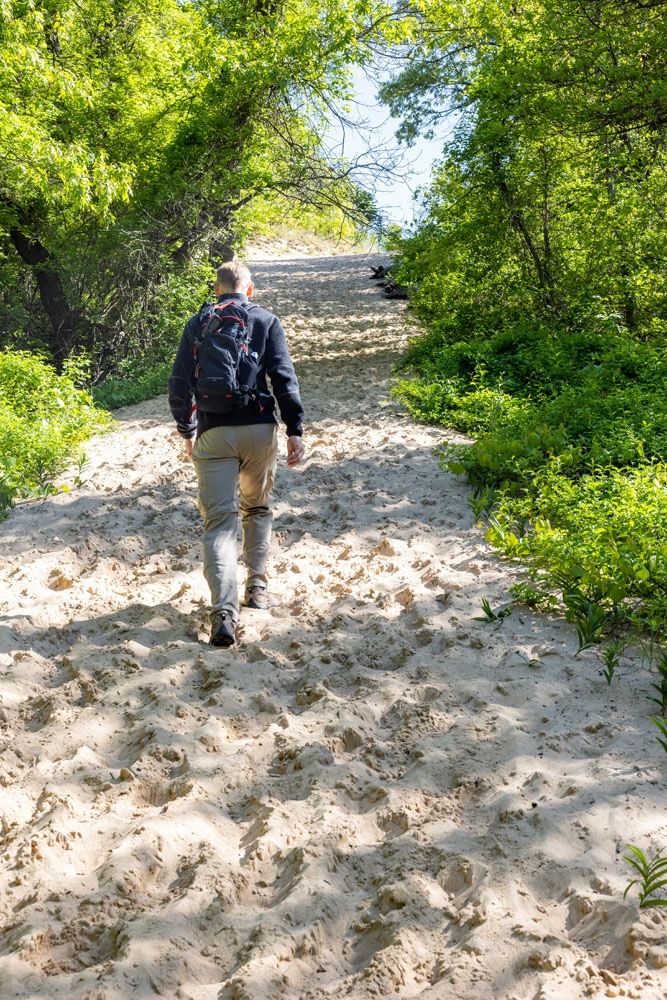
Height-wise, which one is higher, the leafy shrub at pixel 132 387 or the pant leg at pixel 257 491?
the pant leg at pixel 257 491

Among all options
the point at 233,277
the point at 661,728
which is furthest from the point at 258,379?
the point at 661,728

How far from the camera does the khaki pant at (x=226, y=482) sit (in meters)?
4.85

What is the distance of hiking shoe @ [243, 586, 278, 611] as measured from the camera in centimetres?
527

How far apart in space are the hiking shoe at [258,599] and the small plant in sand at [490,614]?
130 cm

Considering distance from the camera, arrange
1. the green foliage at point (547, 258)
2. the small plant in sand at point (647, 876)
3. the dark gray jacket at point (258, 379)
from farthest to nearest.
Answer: the green foliage at point (547, 258)
the dark gray jacket at point (258, 379)
the small plant in sand at point (647, 876)

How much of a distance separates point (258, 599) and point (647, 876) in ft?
9.89

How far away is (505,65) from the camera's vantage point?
11773 mm

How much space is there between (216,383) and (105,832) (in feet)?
8.16

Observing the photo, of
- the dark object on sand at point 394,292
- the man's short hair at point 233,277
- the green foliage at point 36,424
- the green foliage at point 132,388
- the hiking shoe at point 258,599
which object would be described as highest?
the man's short hair at point 233,277

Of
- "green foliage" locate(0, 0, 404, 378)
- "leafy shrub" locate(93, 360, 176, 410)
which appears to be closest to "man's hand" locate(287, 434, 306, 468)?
"leafy shrub" locate(93, 360, 176, 410)

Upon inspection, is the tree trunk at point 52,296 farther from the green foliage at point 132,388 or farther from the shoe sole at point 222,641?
the shoe sole at point 222,641

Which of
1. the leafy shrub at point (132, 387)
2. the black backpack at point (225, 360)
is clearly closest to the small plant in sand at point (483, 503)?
the black backpack at point (225, 360)

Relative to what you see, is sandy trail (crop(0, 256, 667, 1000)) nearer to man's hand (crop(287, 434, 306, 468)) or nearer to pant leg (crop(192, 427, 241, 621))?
pant leg (crop(192, 427, 241, 621))

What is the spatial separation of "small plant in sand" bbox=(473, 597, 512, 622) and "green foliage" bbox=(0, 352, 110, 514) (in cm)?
412
